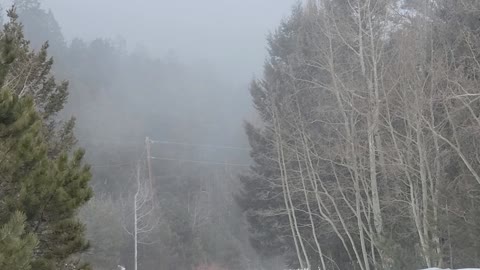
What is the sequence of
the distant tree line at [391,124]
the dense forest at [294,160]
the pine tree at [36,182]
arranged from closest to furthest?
the pine tree at [36,182] < the dense forest at [294,160] < the distant tree line at [391,124]

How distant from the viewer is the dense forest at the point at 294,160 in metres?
6.99

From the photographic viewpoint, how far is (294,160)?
21.4 meters

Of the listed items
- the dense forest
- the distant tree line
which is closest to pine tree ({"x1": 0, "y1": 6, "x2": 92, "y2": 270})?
the dense forest

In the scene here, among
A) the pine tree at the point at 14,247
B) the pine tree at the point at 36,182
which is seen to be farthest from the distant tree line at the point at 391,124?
the pine tree at the point at 14,247

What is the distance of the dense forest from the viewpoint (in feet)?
22.9

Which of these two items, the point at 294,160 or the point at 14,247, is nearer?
the point at 14,247

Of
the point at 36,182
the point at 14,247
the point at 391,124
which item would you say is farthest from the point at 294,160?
the point at 14,247

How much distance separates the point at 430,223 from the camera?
14328 millimetres

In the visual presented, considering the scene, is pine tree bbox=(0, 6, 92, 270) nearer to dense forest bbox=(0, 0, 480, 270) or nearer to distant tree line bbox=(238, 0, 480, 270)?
dense forest bbox=(0, 0, 480, 270)

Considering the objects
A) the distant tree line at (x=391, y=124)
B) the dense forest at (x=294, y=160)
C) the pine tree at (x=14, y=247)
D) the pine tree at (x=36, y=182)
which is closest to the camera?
the pine tree at (x=14, y=247)

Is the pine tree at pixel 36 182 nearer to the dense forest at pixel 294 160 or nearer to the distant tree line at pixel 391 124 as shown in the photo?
the dense forest at pixel 294 160

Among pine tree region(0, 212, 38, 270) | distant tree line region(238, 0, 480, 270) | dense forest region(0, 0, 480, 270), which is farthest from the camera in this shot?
distant tree line region(238, 0, 480, 270)

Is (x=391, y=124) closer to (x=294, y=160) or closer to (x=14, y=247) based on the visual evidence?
(x=294, y=160)

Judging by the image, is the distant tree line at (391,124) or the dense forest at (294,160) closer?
the dense forest at (294,160)
